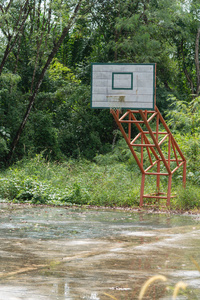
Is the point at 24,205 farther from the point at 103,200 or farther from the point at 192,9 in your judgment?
the point at 192,9

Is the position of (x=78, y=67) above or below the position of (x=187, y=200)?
above

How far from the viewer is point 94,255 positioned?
638 cm

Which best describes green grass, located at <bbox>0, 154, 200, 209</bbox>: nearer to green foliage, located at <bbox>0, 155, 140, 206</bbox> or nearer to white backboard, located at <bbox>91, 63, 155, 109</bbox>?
green foliage, located at <bbox>0, 155, 140, 206</bbox>

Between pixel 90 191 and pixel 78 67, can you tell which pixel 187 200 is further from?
pixel 78 67

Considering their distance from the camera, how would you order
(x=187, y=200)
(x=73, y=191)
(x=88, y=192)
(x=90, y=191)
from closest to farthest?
(x=187, y=200)
(x=73, y=191)
(x=88, y=192)
(x=90, y=191)

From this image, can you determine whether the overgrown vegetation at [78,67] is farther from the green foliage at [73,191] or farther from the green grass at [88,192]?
the green foliage at [73,191]

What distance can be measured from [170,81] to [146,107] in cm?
1651

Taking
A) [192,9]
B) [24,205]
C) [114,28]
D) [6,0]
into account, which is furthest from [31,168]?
[192,9]

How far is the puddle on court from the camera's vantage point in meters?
4.53

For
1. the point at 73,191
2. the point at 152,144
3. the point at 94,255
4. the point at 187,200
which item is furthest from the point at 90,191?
the point at 94,255

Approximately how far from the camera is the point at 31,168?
1844cm

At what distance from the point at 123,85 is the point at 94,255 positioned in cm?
796

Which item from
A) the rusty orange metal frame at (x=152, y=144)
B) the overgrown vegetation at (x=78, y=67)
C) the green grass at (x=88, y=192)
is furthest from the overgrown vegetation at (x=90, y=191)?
the overgrown vegetation at (x=78, y=67)

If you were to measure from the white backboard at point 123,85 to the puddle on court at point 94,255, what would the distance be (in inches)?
144
